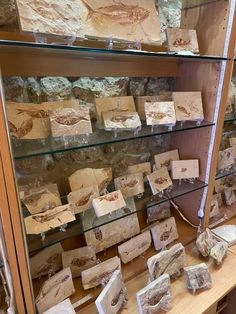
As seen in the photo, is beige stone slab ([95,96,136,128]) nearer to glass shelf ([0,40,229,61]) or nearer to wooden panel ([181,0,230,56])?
glass shelf ([0,40,229,61])

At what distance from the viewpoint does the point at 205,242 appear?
52.8 inches

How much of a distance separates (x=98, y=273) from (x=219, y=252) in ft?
2.11

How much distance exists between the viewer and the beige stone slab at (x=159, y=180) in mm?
1351

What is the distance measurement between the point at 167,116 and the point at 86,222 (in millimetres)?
634

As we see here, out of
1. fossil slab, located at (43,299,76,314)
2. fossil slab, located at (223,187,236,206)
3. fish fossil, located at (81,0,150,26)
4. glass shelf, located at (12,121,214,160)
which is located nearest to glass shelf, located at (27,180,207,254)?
fossil slab, located at (43,299,76,314)

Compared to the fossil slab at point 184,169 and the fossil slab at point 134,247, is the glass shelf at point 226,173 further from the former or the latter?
the fossil slab at point 134,247

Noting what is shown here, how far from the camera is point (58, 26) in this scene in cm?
85

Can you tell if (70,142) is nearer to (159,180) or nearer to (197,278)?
(159,180)

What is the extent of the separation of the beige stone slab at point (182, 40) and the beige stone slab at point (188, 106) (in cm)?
21

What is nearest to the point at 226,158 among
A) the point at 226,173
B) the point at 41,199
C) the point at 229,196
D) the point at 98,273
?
the point at 226,173

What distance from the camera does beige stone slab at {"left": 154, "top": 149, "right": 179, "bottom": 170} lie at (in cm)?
144

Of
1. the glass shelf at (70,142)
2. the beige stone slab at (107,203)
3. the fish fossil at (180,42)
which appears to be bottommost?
the beige stone slab at (107,203)

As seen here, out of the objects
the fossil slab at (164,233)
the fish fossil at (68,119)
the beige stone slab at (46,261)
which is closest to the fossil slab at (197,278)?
the fossil slab at (164,233)

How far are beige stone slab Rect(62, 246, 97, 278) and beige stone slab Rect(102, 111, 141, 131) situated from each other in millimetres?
594
